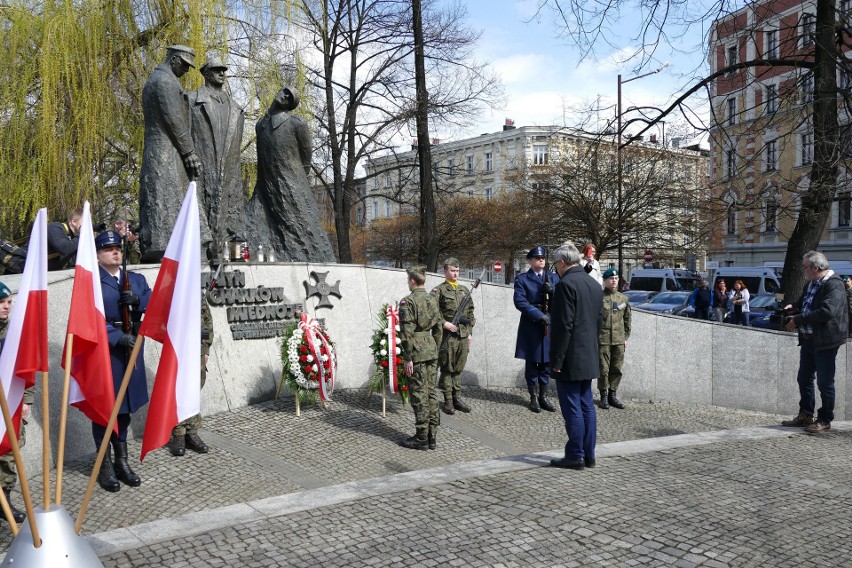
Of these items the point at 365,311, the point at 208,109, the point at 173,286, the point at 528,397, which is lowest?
the point at 528,397

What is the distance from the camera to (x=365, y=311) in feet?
31.7

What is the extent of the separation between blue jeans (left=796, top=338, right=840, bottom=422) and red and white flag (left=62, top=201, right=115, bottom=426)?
6938mm

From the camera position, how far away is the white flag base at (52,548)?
9.89 feet

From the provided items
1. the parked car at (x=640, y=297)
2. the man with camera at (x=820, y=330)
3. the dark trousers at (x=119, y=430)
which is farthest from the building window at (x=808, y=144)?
the parked car at (x=640, y=297)

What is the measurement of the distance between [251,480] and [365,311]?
3.90 metres

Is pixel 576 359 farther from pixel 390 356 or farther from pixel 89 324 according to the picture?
pixel 89 324

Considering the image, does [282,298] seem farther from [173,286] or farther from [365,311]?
[173,286]

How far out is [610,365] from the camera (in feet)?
31.6

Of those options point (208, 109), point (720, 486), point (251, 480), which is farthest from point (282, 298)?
point (720, 486)

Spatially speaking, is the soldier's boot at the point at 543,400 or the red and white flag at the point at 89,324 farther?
the soldier's boot at the point at 543,400

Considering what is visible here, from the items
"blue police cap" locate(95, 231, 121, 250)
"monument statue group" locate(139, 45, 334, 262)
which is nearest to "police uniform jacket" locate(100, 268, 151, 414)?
"blue police cap" locate(95, 231, 121, 250)

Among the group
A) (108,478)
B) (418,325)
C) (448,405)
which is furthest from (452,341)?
(108,478)

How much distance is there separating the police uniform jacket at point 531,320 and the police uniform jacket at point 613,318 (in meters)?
0.80

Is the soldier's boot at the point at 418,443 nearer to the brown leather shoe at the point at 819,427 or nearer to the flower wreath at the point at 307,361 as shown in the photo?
the flower wreath at the point at 307,361
